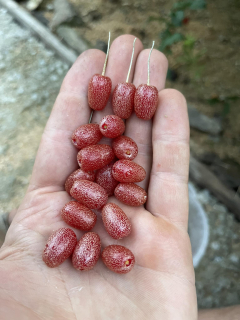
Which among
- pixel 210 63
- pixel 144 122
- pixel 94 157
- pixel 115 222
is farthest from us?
pixel 210 63

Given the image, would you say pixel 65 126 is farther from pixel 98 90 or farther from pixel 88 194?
pixel 88 194

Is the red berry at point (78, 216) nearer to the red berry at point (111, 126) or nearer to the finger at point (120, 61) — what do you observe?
the red berry at point (111, 126)

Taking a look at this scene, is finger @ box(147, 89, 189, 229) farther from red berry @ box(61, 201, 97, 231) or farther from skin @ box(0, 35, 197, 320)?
red berry @ box(61, 201, 97, 231)

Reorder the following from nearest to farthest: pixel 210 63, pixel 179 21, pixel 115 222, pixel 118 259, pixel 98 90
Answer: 1. pixel 118 259
2. pixel 115 222
3. pixel 98 90
4. pixel 179 21
5. pixel 210 63

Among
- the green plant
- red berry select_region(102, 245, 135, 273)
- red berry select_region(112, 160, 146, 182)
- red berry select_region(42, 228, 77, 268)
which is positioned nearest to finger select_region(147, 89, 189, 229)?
red berry select_region(112, 160, 146, 182)

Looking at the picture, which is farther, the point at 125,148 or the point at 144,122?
the point at 144,122

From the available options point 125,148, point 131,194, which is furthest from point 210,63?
point 131,194

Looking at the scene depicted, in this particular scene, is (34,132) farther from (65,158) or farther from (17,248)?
(17,248)
